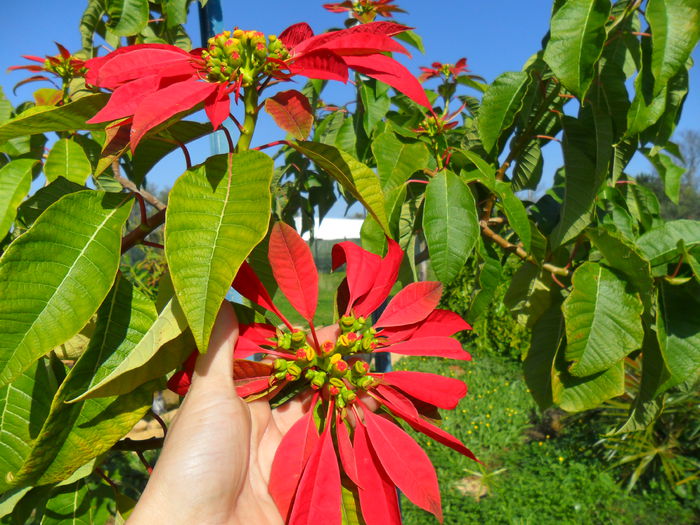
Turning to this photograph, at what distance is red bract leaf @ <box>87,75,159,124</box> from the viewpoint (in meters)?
0.42

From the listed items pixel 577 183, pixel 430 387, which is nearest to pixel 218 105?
pixel 430 387

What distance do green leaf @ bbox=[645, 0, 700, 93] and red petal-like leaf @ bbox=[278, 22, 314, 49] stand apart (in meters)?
0.54

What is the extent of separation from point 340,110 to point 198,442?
1.14m

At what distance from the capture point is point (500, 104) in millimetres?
935

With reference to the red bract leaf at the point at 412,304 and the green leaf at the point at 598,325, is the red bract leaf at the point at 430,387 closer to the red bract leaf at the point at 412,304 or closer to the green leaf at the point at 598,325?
the red bract leaf at the point at 412,304

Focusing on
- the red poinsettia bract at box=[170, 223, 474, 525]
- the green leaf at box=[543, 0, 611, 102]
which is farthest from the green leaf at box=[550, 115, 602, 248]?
the red poinsettia bract at box=[170, 223, 474, 525]

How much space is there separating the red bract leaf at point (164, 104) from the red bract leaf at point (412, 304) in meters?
0.32

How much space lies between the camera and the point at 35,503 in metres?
0.67

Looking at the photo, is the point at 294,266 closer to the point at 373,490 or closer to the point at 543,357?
the point at 373,490

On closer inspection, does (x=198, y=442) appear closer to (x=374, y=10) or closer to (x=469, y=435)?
(x=374, y=10)

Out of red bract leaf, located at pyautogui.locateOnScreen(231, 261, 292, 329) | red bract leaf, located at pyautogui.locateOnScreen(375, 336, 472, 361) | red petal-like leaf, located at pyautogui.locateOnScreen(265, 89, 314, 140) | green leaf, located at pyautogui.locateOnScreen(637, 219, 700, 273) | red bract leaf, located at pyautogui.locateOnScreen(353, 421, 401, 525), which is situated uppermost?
red petal-like leaf, located at pyautogui.locateOnScreen(265, 89, 314, 140)

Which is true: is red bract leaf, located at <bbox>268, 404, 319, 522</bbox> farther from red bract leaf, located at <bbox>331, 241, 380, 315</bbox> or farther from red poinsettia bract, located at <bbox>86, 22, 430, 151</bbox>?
red poinsettia bract, located at <bbox>86, 22, 430, 151</bbox>

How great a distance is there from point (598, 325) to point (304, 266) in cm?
56

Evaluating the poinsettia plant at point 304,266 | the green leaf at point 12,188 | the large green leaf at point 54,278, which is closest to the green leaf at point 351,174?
the poinsettia plant at point 304,266
